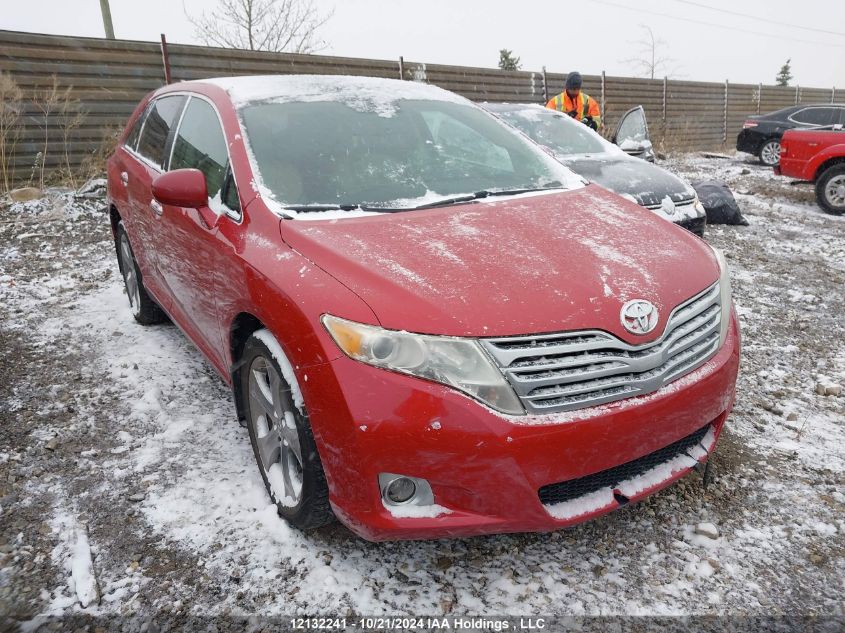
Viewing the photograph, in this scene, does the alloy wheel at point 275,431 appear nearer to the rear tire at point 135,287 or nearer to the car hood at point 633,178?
the rear tire at point 135,287

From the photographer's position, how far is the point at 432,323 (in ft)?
5.56

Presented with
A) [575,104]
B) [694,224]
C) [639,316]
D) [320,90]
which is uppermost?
[575,104]

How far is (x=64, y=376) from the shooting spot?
3420mm

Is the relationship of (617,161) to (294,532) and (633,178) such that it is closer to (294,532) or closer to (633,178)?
(633,178)

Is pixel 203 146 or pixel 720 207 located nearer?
pixel 203 146

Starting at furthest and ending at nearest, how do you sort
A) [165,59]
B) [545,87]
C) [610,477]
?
[545,87]
[165,59]
[610,477]

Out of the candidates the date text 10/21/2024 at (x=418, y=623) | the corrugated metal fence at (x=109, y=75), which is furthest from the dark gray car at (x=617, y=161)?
the corrugated metal fence at (x=109, y=75)

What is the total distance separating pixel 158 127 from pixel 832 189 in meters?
8.50

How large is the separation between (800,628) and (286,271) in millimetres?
1904

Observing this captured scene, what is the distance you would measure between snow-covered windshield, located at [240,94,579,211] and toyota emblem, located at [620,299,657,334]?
98 centimetres

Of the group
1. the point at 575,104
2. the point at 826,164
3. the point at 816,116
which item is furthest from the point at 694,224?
the point at 816,116

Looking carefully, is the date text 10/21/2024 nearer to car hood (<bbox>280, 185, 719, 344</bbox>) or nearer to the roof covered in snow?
car hood (<bbox>280, 185, 719, 344</bbox>)

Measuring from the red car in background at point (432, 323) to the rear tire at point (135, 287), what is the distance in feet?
4.26

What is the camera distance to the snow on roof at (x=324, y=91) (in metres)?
2.80
